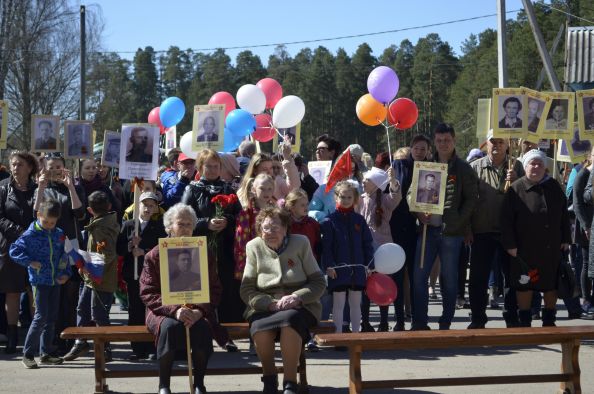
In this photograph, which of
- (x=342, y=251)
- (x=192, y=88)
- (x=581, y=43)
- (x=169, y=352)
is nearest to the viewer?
(x=169, y=352)

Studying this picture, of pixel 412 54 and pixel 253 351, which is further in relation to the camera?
pixel 412 54

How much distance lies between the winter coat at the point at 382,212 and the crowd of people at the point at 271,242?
2cm

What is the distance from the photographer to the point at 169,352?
738cm

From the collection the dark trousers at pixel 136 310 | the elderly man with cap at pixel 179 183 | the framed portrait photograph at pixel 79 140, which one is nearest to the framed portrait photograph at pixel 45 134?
the framed portrait photograph at pixel 79 140

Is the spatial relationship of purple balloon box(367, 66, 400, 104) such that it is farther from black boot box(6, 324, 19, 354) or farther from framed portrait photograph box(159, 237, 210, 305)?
framed portrait photograph box(159, 237, 210, 305)

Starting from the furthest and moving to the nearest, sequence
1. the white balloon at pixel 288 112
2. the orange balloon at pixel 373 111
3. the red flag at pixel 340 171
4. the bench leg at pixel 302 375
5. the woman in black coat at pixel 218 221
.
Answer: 1. the white balloon at pixel 288 112
2. the orange balloon at pixel 373 111
3. the red flag at pixel 340 171
4. the woman in black coat at pixel 218 221
5. the bench leg at pixel 302 375

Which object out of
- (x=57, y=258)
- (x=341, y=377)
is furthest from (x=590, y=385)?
(x=57, y=258)

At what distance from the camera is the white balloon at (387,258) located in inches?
382

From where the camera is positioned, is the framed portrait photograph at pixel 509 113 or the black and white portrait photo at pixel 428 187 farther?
the framed portrait photograph at pixel 509 113

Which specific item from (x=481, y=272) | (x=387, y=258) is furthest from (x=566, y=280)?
(x=387, y=258)

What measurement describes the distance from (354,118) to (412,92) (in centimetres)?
495

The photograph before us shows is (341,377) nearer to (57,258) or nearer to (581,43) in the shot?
(57,258)

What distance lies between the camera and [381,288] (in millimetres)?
9805

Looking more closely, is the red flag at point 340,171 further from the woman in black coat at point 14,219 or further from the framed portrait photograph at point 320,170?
the woman in black coat at point 14,219
